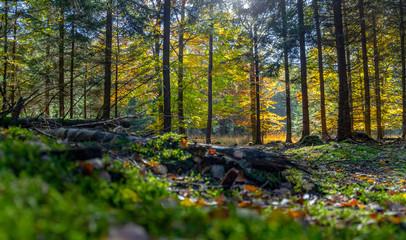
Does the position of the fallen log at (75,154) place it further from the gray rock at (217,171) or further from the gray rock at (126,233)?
the gray rock at (217,171)

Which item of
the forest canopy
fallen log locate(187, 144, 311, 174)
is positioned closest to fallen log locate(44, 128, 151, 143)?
fallen log locate(187, 144, 311, 174)

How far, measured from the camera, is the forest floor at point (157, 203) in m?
0.82

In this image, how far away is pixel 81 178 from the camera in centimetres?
142

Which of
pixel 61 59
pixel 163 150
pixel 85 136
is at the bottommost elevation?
pixel 163 150

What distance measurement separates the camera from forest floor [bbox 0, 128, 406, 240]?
2.68 feet

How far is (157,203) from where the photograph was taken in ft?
4.33

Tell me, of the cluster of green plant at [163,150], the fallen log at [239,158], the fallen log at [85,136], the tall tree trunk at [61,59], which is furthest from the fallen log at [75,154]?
the tall tree trunk at [61,59]

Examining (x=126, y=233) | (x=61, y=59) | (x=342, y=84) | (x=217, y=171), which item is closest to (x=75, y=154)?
(x=126, y=233)

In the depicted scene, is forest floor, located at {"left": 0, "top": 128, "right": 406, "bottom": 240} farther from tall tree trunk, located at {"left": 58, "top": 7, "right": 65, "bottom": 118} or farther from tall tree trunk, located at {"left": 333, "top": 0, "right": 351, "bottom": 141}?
tall tree trunk, located at {"left": 58, "top": 7, "right": 65, "bottom": 118}

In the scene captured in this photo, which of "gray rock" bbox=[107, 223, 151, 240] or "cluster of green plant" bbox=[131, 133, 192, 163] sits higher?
"cluster of green plant" bbox=[131, 133, 192, 163]

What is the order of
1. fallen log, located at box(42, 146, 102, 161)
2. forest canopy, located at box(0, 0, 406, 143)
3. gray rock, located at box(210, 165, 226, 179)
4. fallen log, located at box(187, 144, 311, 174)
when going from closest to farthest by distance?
1. fallen log, located at box(42, 146, 102, 161)
2. gray rock, located at box(210, 165, 226, 179)
3. fallen log, located at box(187, 144, 311, 174)
4. forest canopy, located at box(0, 0, 406, 143)

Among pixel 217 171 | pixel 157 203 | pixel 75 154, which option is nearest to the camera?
pixel 157 203

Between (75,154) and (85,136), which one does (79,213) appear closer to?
(75,154)

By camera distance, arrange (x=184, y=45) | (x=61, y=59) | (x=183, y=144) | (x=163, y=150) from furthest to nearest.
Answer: (x=184, y=45) < (x=61, y=59) < (x=183, y=144) < (x=163, y=150)
